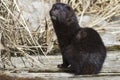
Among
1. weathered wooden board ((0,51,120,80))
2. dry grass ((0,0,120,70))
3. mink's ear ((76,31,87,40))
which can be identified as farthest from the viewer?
dry grass ((0,0,120,70))

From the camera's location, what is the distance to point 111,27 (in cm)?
605

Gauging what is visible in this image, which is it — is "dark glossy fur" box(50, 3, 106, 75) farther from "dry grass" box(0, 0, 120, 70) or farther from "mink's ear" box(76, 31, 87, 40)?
"dry grass" box(0, 0, 120, 70)

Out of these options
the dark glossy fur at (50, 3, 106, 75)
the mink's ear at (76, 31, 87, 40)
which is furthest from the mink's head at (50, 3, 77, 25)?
the mink's ear at (76, 31, 87, 40)

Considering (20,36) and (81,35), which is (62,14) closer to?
(81,35)

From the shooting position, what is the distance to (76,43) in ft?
15.1

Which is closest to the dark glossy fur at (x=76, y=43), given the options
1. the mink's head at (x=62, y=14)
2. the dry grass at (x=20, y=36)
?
the mink's head at (x=62, y=14)

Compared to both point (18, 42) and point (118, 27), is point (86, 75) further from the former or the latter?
point (118, 27)

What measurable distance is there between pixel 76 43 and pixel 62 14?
10.7 inches

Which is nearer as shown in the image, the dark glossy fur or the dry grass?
the dark glossy fur

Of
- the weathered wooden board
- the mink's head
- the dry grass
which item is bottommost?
the weathered wooden board

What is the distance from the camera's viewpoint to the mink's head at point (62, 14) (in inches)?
177

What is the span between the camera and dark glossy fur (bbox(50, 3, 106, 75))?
14.8 ft

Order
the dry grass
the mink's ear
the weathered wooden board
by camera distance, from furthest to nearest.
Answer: the dry grass < the mink's ear < the weathered wooden board

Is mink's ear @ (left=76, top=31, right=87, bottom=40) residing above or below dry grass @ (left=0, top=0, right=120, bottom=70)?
above
